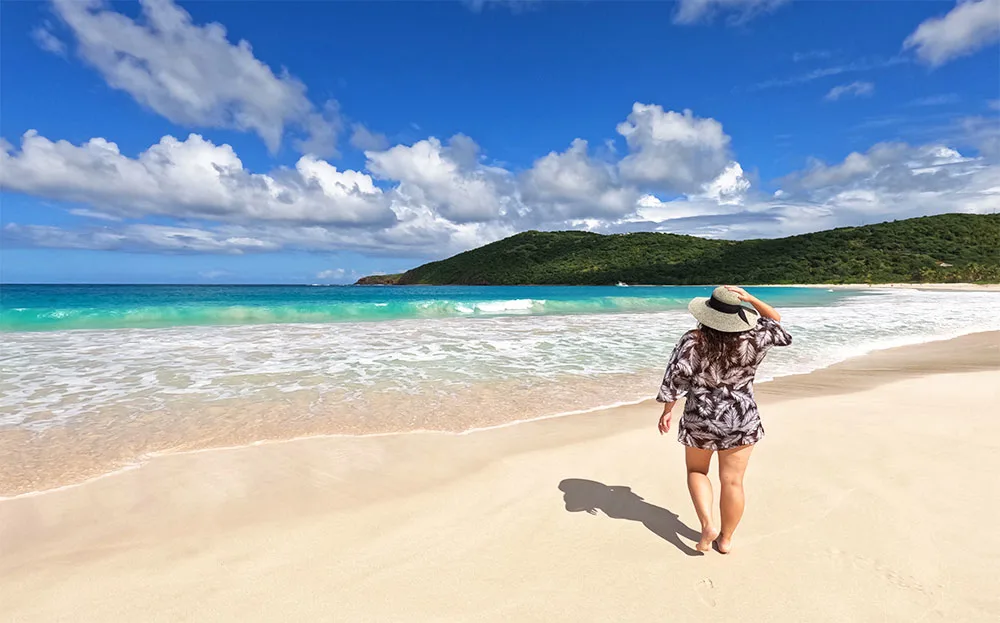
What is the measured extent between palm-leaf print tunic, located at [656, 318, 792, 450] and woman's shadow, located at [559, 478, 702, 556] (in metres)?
0.73

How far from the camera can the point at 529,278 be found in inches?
4528

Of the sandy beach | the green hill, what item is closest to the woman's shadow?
the sandy beach

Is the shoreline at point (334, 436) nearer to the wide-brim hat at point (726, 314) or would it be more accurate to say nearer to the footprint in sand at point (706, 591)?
the footprint in sand at point (706, 591)

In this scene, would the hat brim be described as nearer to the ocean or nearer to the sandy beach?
the sandy beach

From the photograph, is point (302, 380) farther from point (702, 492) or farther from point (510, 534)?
point (702, 492)

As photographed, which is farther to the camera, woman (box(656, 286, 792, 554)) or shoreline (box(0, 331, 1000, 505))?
shoreline (box(0, 331, 1000, 505))

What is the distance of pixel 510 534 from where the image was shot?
361cm

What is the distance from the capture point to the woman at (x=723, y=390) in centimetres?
329

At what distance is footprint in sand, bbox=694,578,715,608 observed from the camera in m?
2.88

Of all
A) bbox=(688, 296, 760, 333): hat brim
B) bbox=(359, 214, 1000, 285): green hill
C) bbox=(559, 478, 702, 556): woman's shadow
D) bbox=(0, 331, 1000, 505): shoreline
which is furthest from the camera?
bbox=(359, 214, 1000, 285): green hill

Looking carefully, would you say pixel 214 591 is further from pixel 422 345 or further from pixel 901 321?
pixel 901 321

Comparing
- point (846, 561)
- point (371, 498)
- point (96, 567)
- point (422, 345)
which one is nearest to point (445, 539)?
point (371, 498)

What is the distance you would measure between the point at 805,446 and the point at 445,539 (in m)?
4.02

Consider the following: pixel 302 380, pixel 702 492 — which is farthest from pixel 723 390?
pixel 302 380
